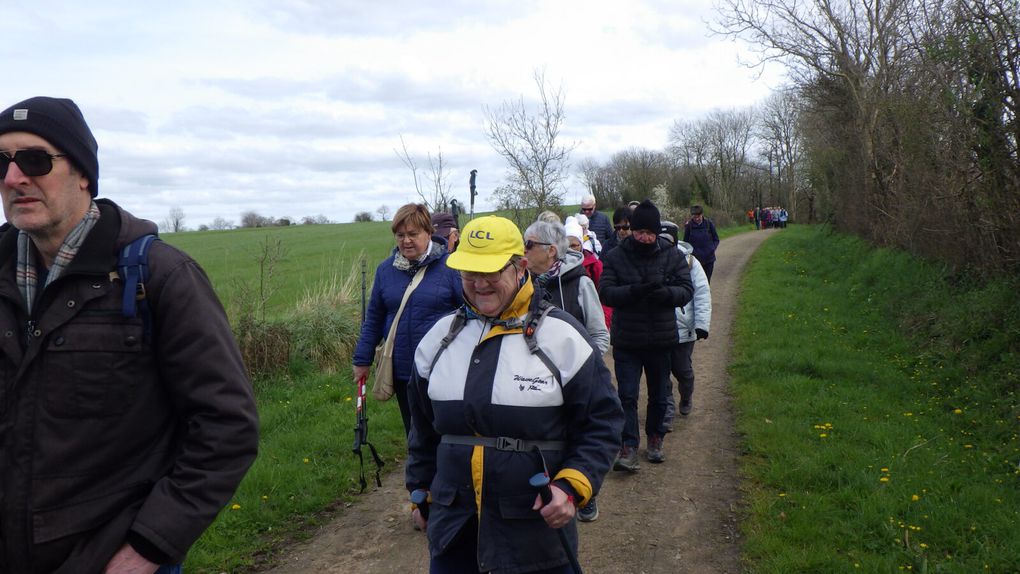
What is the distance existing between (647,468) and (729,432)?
1246mm

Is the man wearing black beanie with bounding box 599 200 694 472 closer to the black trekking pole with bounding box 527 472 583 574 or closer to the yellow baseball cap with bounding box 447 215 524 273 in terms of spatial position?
the yellow baseball cap with bounding box 447 215 524 273

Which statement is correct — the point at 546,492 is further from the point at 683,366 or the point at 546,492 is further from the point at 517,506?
the point at 683,366

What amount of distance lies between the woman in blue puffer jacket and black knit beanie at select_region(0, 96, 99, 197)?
268cm

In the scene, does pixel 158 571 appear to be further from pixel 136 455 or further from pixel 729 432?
pixel 729 432

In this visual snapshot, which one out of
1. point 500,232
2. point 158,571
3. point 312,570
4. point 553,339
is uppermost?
point 500,232

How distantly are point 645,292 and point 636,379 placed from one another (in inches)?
28.2

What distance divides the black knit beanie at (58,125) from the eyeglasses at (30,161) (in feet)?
0.15

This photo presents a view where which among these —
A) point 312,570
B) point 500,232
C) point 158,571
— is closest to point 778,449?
point 312,570

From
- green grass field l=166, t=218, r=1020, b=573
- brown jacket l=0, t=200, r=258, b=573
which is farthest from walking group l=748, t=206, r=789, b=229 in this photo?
brown jacket l=0, t=200, r=258, b=573

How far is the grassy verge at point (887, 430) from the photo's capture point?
15.1 feet

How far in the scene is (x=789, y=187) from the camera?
69.7 m

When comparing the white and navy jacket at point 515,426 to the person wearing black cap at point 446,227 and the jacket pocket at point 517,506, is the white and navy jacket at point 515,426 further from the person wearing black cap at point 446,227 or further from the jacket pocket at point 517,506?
the person wearing black cap at point 446,227

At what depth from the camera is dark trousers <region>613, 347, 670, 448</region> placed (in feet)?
19.9

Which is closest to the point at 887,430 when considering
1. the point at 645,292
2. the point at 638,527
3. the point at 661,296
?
the point at 661,296
